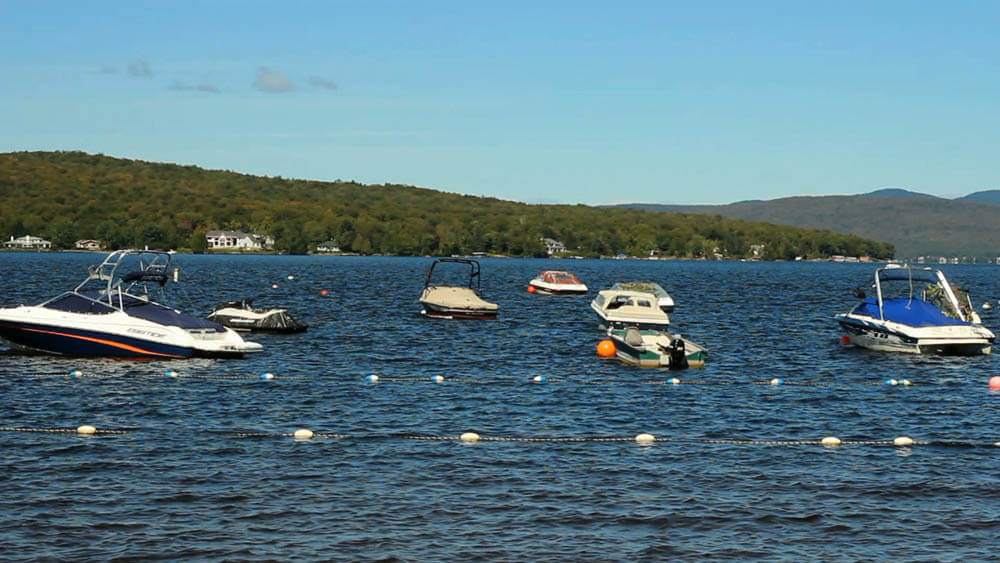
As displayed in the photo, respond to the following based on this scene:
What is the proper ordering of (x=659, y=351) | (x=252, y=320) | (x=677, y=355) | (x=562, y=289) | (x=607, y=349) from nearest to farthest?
1. (x=677, y=355)
2. (x=659, y=351)
3. (x=607, y=349)
4. (x=252, y=320)
5. (x=562, y=289)

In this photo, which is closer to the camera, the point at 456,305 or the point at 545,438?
the point at 545,438

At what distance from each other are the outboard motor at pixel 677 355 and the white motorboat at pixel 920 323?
44.0ft

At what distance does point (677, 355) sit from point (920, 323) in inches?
573

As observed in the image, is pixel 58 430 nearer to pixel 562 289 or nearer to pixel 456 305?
pixel 456 305

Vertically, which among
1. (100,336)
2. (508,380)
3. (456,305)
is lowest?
(508,380)

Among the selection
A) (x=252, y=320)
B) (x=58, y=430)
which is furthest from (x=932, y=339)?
(x=58, y=430)

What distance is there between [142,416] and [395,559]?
16.0 m

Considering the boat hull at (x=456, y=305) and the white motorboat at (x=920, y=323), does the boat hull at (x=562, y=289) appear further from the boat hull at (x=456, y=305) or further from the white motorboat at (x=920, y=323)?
the white motorboat at (x=920, y=323)

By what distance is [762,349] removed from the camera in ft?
197

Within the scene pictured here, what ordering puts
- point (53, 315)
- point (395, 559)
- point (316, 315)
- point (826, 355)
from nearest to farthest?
point (395, 559), point (53, 315), point (826, 355), point (316, 315)

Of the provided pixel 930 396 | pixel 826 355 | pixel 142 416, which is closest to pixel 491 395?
pixel 142 416

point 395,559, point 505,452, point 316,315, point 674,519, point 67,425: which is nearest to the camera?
point 395,559

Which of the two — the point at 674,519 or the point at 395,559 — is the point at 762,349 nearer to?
the point at 674,519

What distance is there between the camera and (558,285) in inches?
4505
